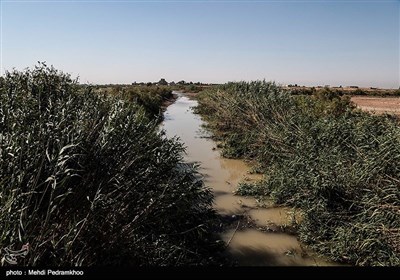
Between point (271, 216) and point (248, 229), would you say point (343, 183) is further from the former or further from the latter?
point (248, 229)

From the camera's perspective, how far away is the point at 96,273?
269cm

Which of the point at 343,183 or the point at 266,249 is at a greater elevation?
the point at 343,183

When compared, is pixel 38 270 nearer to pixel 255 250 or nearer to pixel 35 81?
pixel 255 250

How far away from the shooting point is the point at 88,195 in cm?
392

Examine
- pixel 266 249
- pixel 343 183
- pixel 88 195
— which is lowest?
pixel 266 249

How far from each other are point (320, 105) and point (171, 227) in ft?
30.8

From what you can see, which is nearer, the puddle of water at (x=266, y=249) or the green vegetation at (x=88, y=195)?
the green vegetation at (x=88, y=195)

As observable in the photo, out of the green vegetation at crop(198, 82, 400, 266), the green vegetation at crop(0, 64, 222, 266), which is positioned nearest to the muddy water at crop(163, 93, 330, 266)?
the green vegetation at crop(198, 82, 400, 266)

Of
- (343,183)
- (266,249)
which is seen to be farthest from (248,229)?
(343,183)

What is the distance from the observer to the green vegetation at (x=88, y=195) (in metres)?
3.14

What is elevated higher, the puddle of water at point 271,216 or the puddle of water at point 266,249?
the puddle of water at point 271,216

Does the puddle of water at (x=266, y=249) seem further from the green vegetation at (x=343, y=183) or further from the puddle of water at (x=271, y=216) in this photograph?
the puddle of water at (x=271, y=216)

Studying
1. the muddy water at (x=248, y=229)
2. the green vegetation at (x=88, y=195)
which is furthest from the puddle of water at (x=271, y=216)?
the green vegetation at (x=88, y=195)

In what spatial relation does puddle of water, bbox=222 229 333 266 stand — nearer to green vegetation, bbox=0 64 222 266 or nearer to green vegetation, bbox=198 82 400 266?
green vegetation, bbox=198 82 400 266
